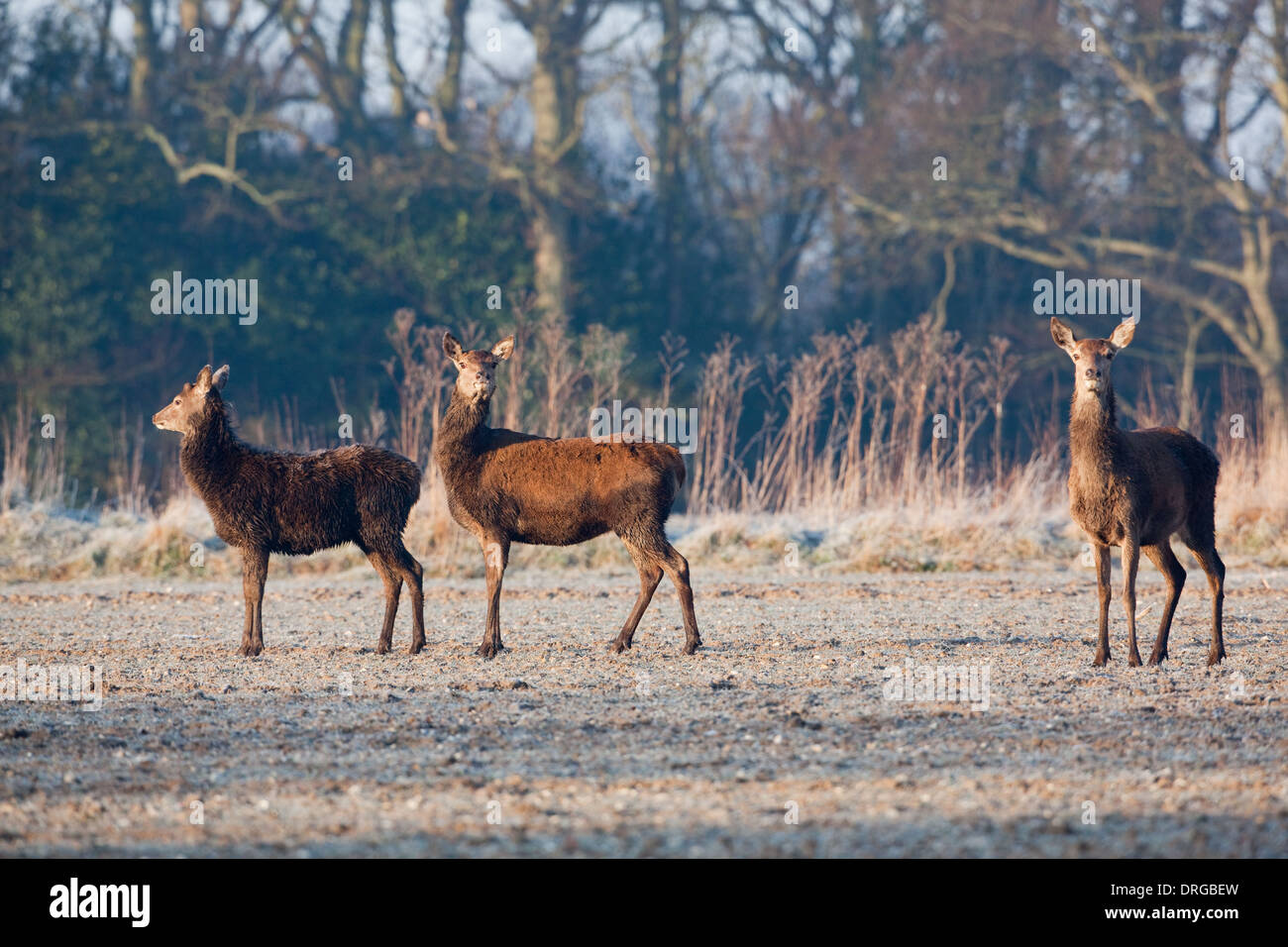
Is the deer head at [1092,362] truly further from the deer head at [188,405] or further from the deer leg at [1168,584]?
the deer head at [188,405]

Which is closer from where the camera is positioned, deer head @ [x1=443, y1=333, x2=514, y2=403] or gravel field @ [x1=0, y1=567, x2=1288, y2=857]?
gravel field @ [x1=0, y1=567, x2=1288, y2=857]

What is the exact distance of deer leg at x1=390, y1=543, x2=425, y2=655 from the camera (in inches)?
400

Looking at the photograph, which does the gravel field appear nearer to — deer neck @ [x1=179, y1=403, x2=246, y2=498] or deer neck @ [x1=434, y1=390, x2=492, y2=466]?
deer neck @ [x1=179, y1=403, x2=246, y2=498]

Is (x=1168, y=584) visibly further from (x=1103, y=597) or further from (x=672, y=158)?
(x=672, y=158)

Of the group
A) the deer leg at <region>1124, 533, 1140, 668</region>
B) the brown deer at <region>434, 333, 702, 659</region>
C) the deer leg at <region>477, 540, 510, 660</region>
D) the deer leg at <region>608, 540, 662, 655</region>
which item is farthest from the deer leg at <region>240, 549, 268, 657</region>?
the deer leg at <region>1124, 533, 1140, 668</region>

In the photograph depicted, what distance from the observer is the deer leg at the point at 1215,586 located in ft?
31.0

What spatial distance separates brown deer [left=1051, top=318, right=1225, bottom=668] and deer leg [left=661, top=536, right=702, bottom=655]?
2469 millimetres

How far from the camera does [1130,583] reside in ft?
30.0

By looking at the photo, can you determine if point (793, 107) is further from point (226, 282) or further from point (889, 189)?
point (226, 282)

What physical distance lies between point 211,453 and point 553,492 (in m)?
2.36

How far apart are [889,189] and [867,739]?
978 inches

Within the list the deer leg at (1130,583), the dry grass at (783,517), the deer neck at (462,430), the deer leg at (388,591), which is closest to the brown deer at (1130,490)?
the deer leg at (1130,583)

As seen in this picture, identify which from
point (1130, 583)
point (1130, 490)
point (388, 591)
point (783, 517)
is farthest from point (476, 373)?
point (783, 517)

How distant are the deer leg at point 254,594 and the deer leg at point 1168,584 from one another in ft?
18.6
